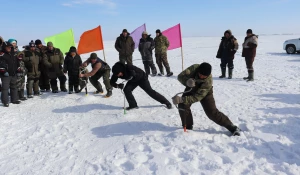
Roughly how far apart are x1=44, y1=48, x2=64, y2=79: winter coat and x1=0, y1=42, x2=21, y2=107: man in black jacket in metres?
1.08

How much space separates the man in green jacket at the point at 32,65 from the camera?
766cm

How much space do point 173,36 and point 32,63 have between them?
6220 millimetres

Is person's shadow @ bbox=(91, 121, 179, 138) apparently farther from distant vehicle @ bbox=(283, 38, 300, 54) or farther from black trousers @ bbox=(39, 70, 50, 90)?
distant vehicle @ bbox=(283, 38, 300, 54)

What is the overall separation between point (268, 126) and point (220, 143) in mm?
1335

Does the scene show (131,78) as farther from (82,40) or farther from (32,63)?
(82,40)

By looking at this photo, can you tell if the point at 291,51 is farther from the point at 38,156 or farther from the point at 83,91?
the point at 38,156

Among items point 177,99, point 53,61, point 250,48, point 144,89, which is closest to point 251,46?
point 250,48

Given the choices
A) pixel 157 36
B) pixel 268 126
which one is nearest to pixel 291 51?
pixel 157 36

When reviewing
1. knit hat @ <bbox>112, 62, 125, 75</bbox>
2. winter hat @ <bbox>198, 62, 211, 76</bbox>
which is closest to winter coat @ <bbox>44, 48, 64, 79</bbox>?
knit hat @ <bbox>112, 62, 125, 75</bbox>

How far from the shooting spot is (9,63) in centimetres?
689

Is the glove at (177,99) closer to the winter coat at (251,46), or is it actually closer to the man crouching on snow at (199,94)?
the man crouching on snow at (199,94)

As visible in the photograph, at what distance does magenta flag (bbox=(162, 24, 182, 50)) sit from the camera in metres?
11.4

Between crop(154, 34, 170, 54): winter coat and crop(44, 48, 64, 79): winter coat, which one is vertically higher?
crop(154, 34, 170, 54): winter coat

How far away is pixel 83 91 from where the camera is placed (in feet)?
28.9
